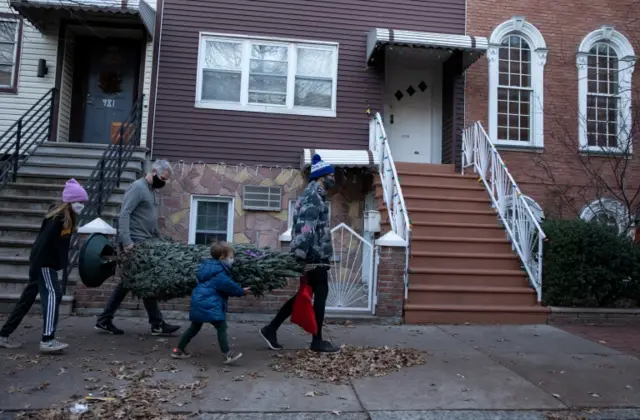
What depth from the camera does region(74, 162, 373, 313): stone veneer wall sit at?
9992mm

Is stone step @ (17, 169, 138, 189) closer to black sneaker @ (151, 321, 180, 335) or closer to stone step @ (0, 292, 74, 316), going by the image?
stone step @ (0, 292, 74, 316)

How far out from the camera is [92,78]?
35.1 feet

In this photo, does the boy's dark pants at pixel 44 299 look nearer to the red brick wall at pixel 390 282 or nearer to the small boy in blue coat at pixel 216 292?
the small boy in blue coat at pixel 216 292

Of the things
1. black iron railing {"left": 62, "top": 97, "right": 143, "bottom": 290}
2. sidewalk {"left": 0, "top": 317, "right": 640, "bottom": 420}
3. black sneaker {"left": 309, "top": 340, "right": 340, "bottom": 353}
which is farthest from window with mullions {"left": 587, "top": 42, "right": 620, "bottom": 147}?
black iron railing {"left": 62, "top": 97, "right": 143, "bottom": 290}

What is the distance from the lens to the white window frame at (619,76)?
10977 mm

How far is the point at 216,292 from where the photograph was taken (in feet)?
15.8

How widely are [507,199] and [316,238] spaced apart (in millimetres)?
5260

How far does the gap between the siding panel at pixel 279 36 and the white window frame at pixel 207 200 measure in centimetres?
71

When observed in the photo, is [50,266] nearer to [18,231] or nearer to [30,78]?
[18,231]

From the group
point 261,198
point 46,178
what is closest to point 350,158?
point 261,198

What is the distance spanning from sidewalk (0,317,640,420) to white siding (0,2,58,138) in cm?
547

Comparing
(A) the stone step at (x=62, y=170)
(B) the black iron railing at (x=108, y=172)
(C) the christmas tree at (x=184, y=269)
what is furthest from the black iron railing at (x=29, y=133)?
(C) the christmas tree at (x=184, y=269)

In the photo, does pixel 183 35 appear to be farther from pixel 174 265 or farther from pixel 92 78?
pixel 174 265

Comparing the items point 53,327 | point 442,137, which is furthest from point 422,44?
point 53,327
